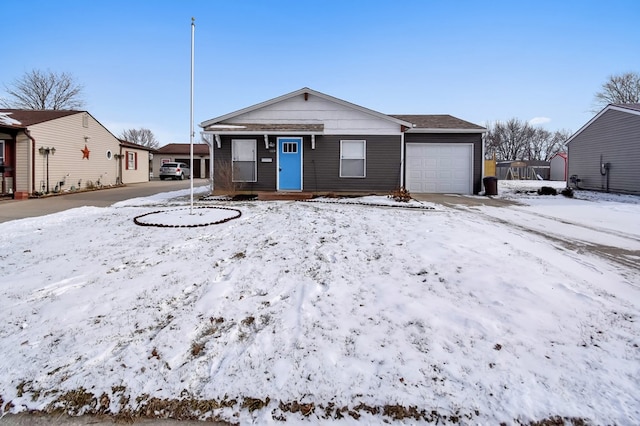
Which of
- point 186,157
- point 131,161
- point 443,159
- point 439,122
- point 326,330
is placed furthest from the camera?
point 186,157

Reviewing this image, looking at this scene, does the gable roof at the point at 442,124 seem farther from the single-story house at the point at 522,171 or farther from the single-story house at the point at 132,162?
the single-story house at the point at 522,171

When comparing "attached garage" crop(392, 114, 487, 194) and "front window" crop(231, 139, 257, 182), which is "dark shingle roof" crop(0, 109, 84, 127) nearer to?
"front window" crop(231, 139, 257, 182)

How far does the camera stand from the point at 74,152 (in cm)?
1708

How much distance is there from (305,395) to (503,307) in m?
1.98

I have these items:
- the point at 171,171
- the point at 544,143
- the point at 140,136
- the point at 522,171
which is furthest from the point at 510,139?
the point at 140,136

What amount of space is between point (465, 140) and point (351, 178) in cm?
552

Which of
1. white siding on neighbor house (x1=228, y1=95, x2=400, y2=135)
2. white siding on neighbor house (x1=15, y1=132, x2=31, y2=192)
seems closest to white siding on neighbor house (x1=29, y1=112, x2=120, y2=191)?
white siding on neighbor house (x1=15, y1=132, x2=31, y2=192)

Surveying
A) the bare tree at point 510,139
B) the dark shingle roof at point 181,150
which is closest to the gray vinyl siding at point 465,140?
the dark shingle roof at point 181,150

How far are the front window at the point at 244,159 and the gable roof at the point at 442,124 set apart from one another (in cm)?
642

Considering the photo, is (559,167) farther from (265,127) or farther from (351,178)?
A: (265,127)

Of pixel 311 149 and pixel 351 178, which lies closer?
pixel 311 149

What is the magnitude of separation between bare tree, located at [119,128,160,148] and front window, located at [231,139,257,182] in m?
69.0

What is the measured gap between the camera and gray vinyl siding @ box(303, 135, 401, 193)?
43.5 feet

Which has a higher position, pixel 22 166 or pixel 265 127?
pixel 265 127
